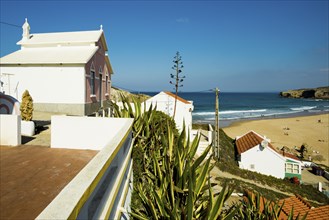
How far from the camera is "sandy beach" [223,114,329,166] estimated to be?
3020 centimetres

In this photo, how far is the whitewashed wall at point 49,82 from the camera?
12.1 meters

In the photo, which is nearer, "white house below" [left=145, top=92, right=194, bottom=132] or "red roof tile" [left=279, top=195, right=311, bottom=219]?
"red roof tile" [left=279, top=195, right=311, bottom=219]

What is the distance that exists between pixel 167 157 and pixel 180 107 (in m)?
14.2

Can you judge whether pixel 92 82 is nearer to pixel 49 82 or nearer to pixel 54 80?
pixel 54 80

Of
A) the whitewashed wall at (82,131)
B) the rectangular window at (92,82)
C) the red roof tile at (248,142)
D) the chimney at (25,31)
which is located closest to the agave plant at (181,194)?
the whitewashed wall at (82,131)

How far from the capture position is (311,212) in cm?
760

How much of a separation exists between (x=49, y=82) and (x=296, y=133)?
41059mm

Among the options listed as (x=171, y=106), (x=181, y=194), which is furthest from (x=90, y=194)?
(x=171, y=106)

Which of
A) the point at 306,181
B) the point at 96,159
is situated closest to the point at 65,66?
the point at 96,159

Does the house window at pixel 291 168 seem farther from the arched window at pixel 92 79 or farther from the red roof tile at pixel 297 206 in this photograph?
the arched window at pixel 92 79

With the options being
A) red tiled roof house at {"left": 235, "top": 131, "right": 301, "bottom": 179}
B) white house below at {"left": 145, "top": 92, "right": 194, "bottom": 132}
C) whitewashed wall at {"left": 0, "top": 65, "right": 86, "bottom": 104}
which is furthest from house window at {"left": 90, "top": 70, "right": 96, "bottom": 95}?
red tiled roof house at {"left": 235, "top": 131, "right": 301, "bottom": 179}

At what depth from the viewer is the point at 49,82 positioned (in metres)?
12.2

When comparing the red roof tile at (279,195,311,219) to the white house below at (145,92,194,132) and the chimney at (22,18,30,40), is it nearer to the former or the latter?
the white house below at (145,92,194,132)

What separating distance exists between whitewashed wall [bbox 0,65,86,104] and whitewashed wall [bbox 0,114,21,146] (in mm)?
6098
